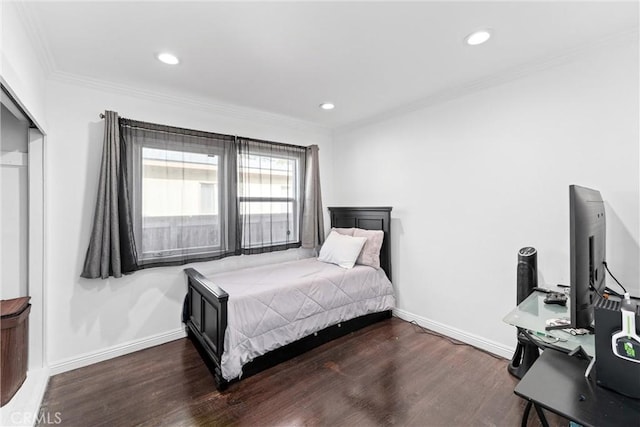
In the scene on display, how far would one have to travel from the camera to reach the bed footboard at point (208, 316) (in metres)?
2.06

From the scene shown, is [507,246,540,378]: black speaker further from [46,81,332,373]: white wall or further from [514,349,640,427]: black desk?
[46,81,332,373]: white wall

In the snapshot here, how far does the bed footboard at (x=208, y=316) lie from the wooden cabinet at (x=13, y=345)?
3.65 ft

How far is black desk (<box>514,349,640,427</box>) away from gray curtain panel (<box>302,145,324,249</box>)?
9.27 feet

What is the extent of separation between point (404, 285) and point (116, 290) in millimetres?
2946

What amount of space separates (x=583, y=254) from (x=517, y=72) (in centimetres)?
193

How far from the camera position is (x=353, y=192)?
390cm

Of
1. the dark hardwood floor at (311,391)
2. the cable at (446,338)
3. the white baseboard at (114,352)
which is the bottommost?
the dark hardwood floor at (311,391)

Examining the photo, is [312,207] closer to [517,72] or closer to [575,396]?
[517,72]

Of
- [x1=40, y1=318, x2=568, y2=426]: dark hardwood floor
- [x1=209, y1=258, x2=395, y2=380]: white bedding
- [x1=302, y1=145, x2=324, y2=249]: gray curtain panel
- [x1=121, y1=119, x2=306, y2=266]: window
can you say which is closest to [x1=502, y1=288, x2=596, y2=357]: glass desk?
[x1=40, y1=318, x2=568, y2=426]: dark hardwood floor

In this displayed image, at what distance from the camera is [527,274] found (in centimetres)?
211

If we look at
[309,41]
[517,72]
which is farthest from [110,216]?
[517,72]

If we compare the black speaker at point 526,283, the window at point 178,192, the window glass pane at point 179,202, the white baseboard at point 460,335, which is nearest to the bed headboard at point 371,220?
the white baseboard at point 460,335

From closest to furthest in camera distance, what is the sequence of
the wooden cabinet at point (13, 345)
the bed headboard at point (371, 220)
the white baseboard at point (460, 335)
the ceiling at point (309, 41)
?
the ceiling at point (309, 41)
the wooden cabinet at point (13, 345)
the white baseboard at point (460, 335)
the bed headboard at point (371, 220)

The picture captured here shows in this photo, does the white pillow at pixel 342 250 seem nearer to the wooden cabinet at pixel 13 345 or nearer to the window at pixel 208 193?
the window at pixel 208 193
